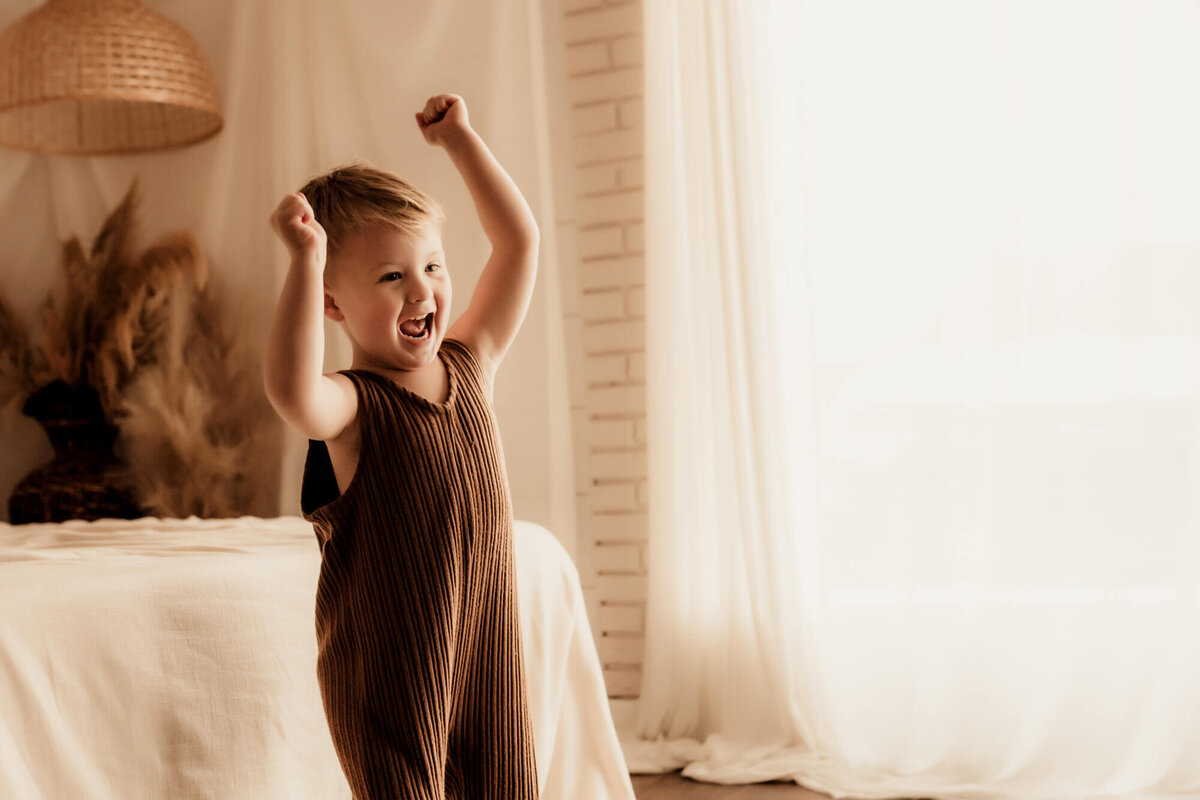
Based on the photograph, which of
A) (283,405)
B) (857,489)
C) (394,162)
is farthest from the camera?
(394,162)

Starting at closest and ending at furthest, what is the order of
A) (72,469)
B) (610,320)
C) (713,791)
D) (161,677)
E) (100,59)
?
(161,677) < (713,791) < (100,59) < (610,320) < (72,469)

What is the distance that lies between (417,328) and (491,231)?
0.18 m

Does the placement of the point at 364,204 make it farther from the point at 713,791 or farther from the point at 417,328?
the point at 713,791

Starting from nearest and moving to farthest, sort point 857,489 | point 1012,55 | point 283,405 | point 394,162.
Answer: point 283,405, point 1012,55, point 857,489, point 394,162

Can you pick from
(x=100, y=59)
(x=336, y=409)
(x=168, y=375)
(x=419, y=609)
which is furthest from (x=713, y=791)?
(x=100, y=59)

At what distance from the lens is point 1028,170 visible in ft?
7.32

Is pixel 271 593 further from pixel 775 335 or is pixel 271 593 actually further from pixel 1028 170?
pixel 1028 170

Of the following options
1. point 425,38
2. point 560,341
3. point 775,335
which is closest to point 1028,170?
point 775,335

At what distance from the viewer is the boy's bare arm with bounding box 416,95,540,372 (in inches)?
43.5

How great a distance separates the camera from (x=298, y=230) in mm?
891

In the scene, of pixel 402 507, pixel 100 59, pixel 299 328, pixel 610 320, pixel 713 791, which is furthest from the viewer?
pixel 610 320

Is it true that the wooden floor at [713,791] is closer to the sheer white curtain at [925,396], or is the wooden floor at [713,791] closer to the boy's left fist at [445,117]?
the sheer white curtain at [925,396]

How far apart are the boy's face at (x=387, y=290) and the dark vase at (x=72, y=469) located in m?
2.32

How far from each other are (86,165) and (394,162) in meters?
1.17
